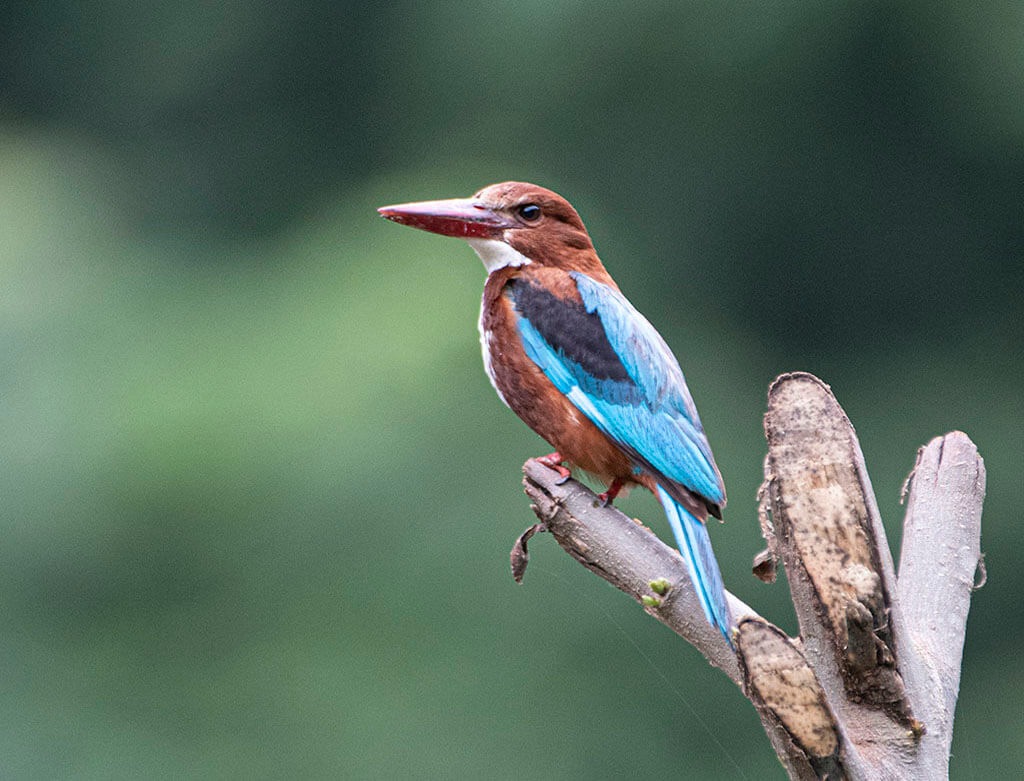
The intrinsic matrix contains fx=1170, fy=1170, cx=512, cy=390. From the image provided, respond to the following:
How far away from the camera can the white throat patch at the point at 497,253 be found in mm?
1566

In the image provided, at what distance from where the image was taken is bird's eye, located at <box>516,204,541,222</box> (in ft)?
5.16

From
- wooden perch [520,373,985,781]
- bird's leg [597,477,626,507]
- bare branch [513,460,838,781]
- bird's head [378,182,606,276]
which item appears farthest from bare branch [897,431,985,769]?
bird's head [378,182,606,276]

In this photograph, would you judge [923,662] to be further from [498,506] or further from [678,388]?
[498,506]

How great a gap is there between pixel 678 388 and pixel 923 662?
471mm

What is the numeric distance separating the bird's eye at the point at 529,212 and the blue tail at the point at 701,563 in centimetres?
44

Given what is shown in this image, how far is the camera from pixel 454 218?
4.94 ft

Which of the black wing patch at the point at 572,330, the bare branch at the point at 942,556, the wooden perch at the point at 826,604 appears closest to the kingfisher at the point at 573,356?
the black wing patch at the point at 572,330

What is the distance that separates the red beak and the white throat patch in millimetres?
12

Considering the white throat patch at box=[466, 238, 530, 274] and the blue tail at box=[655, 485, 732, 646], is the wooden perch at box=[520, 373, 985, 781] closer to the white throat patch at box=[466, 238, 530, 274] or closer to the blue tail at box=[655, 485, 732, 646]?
the blue tail at box=[655, 485, 732, 646]

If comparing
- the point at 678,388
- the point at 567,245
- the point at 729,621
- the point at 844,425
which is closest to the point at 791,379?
the point at 844,425

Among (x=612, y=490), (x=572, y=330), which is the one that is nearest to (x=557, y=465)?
(x=612, y=490)

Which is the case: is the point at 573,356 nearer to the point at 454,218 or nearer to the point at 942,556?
the point at 454,218

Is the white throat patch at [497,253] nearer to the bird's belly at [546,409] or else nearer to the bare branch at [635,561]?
the bird's belly at [546,409]

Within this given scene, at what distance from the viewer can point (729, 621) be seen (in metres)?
1.18
